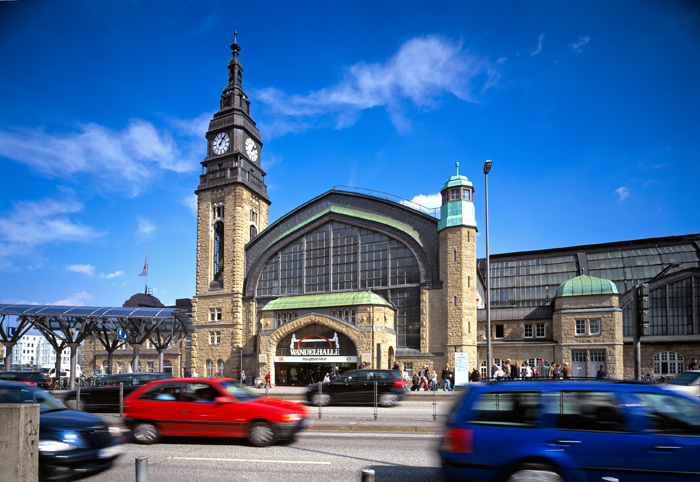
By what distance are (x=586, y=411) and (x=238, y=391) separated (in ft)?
25.9

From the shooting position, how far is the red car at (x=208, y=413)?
11.3 metres

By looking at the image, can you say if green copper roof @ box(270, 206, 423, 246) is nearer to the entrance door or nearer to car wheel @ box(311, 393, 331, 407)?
the entrance door

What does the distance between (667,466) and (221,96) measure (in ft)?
170

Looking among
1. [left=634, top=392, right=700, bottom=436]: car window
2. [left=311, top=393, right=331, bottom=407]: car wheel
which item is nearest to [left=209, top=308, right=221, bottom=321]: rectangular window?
[left=311, top=393, right=331, bottom=407]: car wheel

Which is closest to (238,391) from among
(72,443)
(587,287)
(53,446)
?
(72,443)

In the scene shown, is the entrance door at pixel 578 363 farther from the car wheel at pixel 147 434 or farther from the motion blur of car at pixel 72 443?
the motion blur of car at pixel 72 443

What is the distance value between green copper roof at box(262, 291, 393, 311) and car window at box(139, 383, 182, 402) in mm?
26240

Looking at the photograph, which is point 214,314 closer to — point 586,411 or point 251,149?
point 251,149

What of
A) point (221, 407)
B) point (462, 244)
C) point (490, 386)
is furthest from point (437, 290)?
point (490, 386)

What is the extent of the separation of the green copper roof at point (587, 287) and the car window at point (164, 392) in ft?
112

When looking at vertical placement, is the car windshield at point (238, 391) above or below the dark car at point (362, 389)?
above

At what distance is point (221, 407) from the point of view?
11.6 m

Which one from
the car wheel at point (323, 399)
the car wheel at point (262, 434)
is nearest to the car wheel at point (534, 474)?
the car wheel at point (262, 434)

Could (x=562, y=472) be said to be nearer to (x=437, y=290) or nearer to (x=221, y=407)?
(x=221, y=407)
